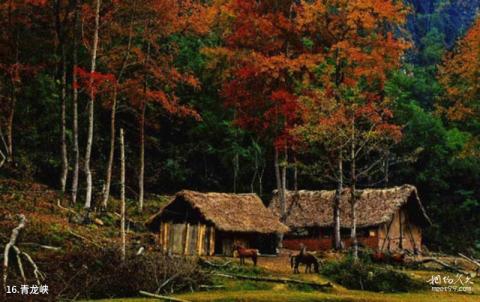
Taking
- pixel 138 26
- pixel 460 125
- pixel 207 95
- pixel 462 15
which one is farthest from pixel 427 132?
pixel 462 15

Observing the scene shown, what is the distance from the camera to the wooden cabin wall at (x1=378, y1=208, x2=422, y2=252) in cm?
3892

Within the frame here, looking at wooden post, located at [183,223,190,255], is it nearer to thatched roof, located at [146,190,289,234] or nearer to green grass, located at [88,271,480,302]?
thatched roof, located at [146,190,289,234]

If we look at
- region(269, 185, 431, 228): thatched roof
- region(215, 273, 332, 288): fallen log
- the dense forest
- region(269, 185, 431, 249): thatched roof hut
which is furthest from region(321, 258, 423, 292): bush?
region(269, 185, 431, 228): thatched roof

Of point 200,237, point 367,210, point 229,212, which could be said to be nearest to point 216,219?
point 200,237

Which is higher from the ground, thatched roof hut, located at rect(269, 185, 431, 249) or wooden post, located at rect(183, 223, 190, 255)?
thatched roof hut, located at rect(269, 185, 431, 249)

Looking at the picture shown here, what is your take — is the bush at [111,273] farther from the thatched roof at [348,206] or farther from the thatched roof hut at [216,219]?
the thatched roof at [348,206]

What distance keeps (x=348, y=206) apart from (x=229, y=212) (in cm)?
1097

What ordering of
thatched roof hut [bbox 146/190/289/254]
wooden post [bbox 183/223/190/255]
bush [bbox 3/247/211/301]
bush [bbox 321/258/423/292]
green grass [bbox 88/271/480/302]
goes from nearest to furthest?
bush [bbox 3/247/211/301] < green grass [bbox 88/271/480/302] < bush [bbox 321/258/423/292] < wooden post [bbox 183/223/190/255] < thatched roof hut [bbox 146/190/289/254]

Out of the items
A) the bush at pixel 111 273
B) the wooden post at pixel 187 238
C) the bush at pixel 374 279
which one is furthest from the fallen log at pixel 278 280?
the wooden post at pixel 187 238

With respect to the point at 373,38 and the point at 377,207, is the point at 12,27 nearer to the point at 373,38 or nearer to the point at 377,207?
the point at 373,38

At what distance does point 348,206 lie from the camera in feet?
130

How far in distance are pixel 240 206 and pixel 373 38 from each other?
10994mm

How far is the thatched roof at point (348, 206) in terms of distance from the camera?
38.7 m

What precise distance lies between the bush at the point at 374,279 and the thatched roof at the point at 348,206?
47.2ft
